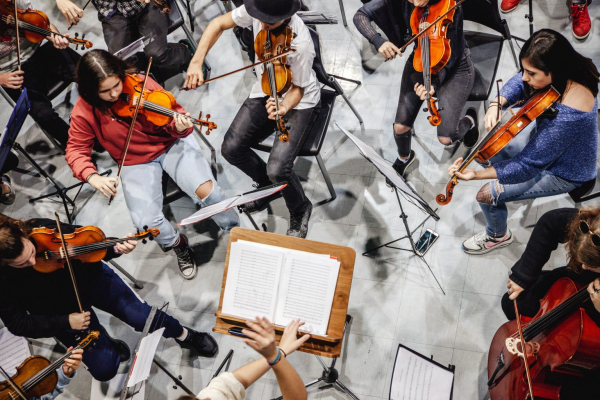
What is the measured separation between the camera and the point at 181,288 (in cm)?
351

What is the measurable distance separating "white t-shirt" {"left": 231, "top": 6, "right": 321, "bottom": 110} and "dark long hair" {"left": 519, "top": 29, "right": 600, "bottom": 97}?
1150 mm

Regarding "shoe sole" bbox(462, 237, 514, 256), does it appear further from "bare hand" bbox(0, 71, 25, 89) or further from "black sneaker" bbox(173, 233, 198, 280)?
"bare hand" bbox(0, 71, 25, 89)

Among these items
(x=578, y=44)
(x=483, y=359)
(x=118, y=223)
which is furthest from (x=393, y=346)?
(x=578, y=44)

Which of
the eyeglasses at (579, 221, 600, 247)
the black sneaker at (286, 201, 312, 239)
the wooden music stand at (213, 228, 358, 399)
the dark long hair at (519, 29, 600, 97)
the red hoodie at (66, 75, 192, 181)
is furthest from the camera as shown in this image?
the black sneaker at (286, 201, 312, 239)

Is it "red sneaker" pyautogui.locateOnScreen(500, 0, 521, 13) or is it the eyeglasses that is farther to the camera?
"red sneaker" pyautogui.locateOnScreen(500, 0, 521, 13)

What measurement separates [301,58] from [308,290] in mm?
1342

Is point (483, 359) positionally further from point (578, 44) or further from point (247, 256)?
point (578, 44)

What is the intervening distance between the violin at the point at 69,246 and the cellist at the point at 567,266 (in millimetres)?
1961

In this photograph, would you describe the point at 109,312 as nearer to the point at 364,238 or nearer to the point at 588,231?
the point at 364,238

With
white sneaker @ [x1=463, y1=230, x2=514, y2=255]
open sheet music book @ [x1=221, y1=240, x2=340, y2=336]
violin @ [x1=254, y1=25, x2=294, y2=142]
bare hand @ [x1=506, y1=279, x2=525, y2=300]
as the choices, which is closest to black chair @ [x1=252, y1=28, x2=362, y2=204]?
violin @ [x1=254, y1=25, x2=294, y2=142]

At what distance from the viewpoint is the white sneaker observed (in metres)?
3.16

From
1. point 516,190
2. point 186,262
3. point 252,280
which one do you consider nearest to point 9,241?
point 252,280

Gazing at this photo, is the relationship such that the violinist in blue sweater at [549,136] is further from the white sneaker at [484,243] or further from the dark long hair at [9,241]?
the dark long hair at [9,241]

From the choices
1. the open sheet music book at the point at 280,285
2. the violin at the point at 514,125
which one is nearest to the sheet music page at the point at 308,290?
the open sheet music book at the point at 280,285
